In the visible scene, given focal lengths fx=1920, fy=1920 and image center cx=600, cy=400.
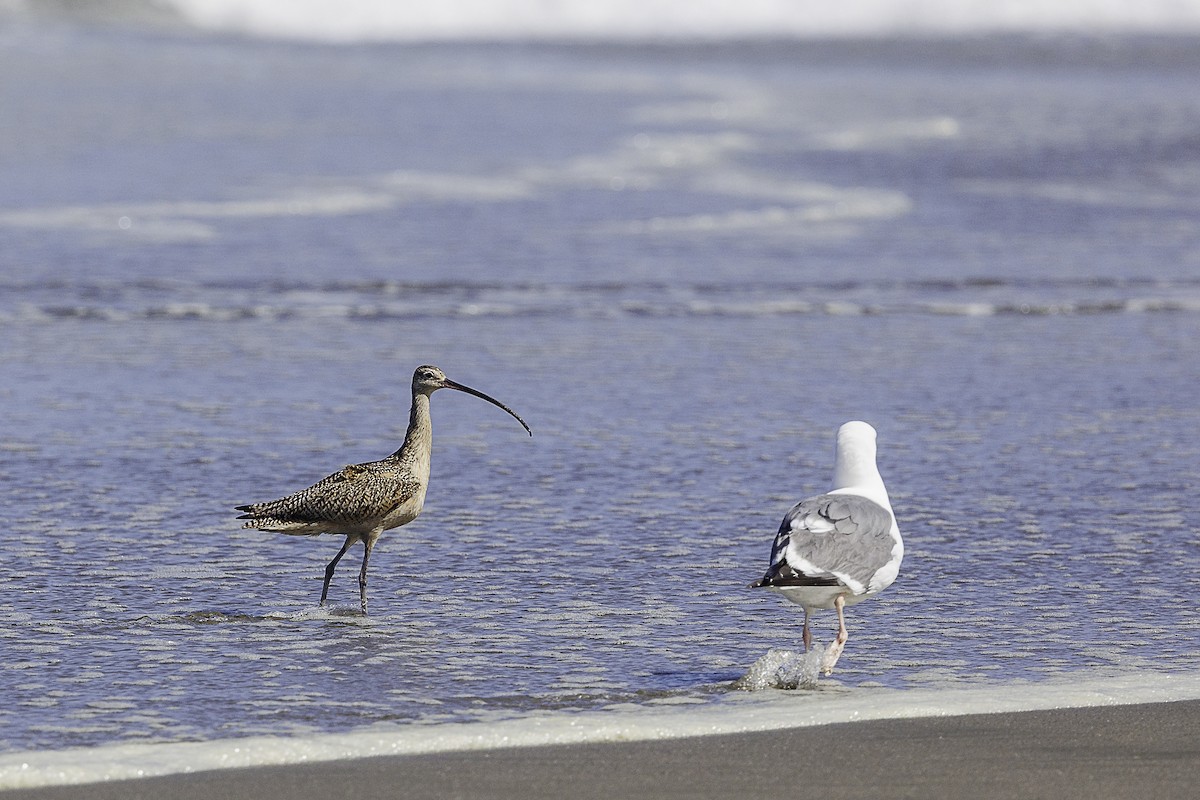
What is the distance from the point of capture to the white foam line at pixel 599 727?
16.2 feet

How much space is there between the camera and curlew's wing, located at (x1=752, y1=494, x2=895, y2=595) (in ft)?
18.6

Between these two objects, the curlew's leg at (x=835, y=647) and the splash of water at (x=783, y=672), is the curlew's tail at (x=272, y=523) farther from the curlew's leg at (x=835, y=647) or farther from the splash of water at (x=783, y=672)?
the curlew's leg at (x=835, y=647)

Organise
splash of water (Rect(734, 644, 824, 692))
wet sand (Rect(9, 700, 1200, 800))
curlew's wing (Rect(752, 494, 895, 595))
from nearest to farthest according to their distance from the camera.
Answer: wet sand (Rect(9, 700, 1200, 800)) → curlew's wing (Rect(752, 494, 895, 595)) → splash of water (Rect(734, 644, 824, 692))

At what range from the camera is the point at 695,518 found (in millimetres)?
8148

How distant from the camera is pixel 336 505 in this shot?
674cm

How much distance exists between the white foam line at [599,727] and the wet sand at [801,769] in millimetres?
61

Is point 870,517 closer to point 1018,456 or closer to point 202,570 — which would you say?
point 202,570

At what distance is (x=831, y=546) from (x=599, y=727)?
94cm

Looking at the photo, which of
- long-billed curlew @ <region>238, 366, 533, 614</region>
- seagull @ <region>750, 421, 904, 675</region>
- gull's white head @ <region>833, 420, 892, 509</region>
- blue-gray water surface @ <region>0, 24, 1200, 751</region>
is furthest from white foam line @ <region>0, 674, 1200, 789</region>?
long-billed curlew @ <region>238, 366, 533, 614</region>

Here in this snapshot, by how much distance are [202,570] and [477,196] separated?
535 inches

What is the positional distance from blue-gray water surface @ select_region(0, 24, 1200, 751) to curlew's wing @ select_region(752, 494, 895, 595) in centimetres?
42

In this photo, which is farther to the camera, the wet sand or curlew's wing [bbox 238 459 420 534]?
curlew's wing [bbox 238 459 420 534]

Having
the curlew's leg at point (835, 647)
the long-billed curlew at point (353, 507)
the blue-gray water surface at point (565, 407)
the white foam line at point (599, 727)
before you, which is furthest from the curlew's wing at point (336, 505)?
the curlew's leg at point (835, 647)

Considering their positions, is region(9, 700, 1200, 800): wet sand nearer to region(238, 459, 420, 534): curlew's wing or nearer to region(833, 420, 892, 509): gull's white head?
region(833, 420, 892, 509): gull's white head
